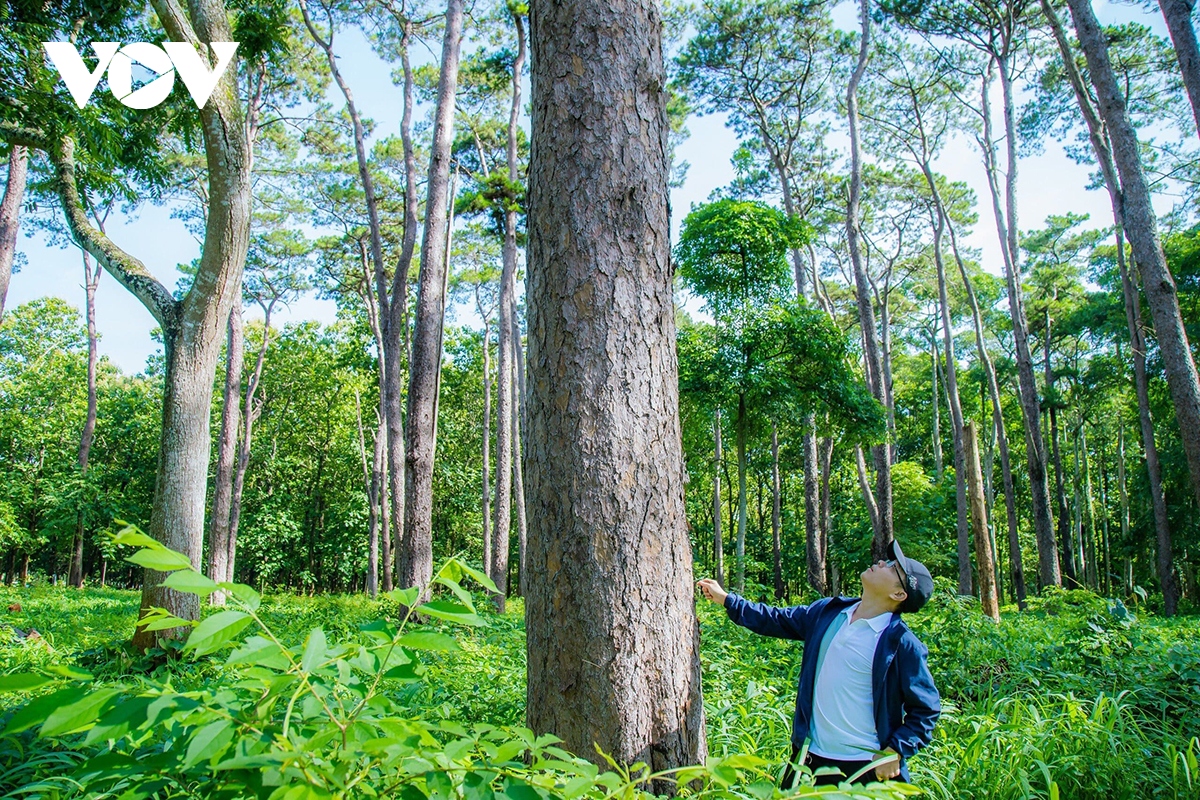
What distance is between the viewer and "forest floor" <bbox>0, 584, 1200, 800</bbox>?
9.57 feet

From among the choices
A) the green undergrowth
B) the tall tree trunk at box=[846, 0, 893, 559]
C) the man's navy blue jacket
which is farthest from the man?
the tall tree trunk at box=[846, 0, 893, 559]

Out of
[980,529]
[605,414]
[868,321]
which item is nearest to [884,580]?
[605,414]

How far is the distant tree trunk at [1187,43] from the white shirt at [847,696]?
22.4 ft

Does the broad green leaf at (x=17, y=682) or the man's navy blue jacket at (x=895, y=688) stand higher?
the broad green leaf at (x=17, y=682)

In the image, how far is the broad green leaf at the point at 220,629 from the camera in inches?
32.8

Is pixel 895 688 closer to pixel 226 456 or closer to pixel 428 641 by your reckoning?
pixel 428 641

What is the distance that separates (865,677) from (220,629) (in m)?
2.46

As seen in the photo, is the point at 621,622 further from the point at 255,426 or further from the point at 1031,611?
the point at 255,426

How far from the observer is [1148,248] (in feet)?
22.7

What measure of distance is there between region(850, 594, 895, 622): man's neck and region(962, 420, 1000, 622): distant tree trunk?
28.4ft

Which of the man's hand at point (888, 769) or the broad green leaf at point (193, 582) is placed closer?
the broad green leaf at point (193, 582)

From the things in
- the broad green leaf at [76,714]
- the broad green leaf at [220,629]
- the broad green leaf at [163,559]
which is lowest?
the broad green leaf at [76,714]

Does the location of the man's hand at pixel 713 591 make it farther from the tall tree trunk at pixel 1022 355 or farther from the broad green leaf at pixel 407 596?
the tall tree trunk at pixel 1022 355

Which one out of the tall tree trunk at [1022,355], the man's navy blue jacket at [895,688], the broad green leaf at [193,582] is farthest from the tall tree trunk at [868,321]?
the broad green leaf at [193,582]
